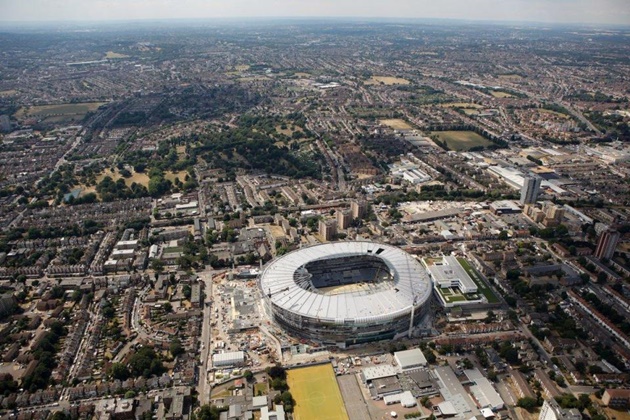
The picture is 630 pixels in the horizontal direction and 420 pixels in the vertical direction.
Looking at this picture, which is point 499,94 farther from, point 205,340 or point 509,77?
point 205,340

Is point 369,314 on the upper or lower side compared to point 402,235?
upper

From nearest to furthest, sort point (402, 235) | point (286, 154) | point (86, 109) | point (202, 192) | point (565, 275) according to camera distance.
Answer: point (565, 275) < point (402, 235) < point (202, 192) < point (286, 154) < point (86, 109)

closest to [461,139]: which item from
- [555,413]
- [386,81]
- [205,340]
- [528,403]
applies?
[386,81]

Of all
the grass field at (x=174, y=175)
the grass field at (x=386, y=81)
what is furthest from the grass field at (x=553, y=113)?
the grass field at (x=174, y=175)

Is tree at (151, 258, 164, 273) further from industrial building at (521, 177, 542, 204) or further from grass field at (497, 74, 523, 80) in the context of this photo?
grass field at (497, 74, 523, 80)

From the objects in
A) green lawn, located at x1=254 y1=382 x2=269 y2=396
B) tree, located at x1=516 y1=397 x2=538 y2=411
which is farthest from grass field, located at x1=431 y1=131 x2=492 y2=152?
green lawn, located at x1=254 y1=382 x2=269 y2=396

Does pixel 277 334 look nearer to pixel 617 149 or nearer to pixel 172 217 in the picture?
pixel 172 217

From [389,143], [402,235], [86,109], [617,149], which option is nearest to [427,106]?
[389,143]
